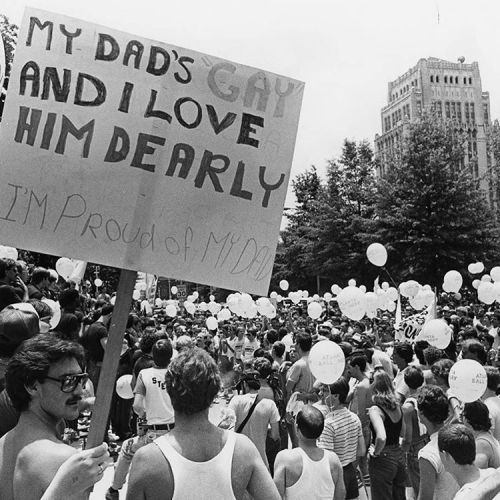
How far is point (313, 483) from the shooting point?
3836mm

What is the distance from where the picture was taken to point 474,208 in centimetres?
3441

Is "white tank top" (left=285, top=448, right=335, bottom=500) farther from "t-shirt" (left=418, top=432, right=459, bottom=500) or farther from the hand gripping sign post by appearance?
the hand gripping sign post

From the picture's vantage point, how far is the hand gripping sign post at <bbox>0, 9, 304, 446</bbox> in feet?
8.22

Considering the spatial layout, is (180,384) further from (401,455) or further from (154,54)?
(401,455)

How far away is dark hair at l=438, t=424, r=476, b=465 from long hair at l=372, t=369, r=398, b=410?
76.6 inches

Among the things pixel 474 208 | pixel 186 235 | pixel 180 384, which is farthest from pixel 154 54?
pixel 474 208

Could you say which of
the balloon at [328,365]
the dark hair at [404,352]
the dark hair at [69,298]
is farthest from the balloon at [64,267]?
the balloon at [328,365]

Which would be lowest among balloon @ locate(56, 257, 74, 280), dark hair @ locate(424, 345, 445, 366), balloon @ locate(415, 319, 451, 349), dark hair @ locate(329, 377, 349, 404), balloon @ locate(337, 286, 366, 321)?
dark hair @ locate(329, 377, 349, 404)

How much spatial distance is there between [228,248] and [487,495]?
1.43 meters

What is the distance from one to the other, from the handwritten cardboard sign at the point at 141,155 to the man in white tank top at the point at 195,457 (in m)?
0.45

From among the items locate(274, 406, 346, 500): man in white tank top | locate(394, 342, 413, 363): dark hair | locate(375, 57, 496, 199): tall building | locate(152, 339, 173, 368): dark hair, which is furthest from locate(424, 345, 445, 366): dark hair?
locate(375, 57, 496, 199): tall building

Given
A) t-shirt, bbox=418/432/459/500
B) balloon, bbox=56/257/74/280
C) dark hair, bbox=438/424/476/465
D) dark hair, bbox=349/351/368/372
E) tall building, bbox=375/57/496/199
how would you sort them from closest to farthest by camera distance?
dark hair, bbox=438/424/476/465, t-shirt, bbox=418/432/459/500, dark hair, bbox=349/351/368/372, balloon, bbox=56/257/74/280, tall building, bbox=375/57/496/199

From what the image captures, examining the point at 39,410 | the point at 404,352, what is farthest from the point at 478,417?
the point at 404,352

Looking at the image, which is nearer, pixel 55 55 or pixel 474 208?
pixel 55 55
